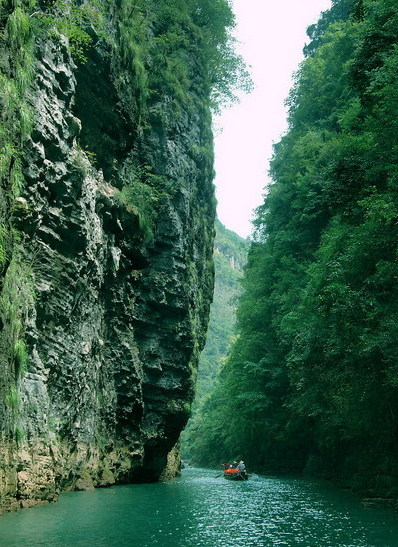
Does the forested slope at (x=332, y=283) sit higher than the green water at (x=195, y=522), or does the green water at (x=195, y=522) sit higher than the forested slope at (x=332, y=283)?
the forested slope at (x=332, y=283)

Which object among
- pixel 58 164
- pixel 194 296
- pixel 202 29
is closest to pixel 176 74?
pixel 202 29

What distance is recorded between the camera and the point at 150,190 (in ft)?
79.4

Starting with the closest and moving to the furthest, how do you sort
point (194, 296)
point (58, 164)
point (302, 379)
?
point (58, 164), point (302, 379), point (194, 296)

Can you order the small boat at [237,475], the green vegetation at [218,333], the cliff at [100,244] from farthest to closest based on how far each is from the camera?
the green vegetation at [218,333] < the small boat at [237,475] < the cliff at [100,244]

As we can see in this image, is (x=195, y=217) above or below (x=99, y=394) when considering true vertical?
above

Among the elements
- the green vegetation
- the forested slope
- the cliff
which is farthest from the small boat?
the green vegetation

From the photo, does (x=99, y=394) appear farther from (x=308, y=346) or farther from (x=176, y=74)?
(x=176, y=74)

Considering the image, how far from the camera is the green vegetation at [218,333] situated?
75238 millimetres

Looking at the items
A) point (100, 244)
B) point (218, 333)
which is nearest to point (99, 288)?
point (100, 244)

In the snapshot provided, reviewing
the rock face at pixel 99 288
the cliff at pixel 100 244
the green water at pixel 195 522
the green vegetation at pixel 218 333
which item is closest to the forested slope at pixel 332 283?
the green water at pixel 195 522

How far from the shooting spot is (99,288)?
19609 mm

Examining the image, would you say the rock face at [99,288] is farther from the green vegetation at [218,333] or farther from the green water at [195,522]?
the green vegetation at [218,333]

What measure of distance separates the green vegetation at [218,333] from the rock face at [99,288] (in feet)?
127

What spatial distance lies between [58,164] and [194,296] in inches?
521
